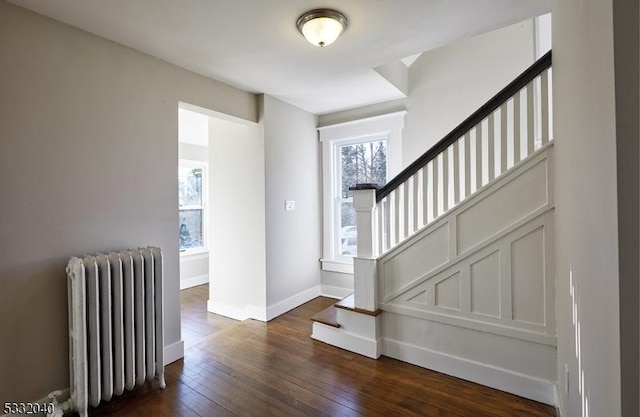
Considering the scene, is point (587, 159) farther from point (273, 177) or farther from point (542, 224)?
point (273, 177)

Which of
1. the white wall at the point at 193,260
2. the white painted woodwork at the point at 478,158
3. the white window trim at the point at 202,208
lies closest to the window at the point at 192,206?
the white window trim at the point at 202,208

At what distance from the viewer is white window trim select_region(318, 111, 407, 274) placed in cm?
358

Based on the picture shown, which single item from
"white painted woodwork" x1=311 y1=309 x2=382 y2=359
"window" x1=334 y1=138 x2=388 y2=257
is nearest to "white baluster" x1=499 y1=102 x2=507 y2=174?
"white painted woodwork" x1=311 y1=309 x2=382 y2=359

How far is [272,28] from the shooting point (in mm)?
2043

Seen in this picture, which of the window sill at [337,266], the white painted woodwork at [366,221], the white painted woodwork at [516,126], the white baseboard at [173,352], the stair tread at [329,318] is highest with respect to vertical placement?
the white painted woodwork at [516,126]

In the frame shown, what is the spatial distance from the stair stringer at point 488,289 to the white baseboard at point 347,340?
0.15 m

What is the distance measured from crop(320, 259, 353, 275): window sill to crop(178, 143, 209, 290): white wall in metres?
2.24

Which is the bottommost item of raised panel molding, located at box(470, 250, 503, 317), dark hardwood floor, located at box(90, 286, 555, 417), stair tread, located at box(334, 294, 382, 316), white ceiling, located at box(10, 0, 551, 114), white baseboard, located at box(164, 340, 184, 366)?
dark hardwood floor, located at box(90, 286, 555, 417)

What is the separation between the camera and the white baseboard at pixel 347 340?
8.21ft

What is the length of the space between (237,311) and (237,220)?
1017 millimetres

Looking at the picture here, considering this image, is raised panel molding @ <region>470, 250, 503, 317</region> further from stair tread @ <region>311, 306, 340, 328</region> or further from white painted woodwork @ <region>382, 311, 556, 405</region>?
stair tread @ <region>311, 306, 340, 328</region>

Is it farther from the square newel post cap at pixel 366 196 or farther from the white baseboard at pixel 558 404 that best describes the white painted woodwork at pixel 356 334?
the white baseboard at pixel 558 404

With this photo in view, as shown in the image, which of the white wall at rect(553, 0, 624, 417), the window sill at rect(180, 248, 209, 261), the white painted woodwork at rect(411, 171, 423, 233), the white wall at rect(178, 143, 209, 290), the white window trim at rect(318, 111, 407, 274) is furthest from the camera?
the window sill at rect(180, 248, 209, 261)

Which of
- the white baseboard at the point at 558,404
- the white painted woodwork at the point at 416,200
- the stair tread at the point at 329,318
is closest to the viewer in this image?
the white baseboard at the point at 558,404
